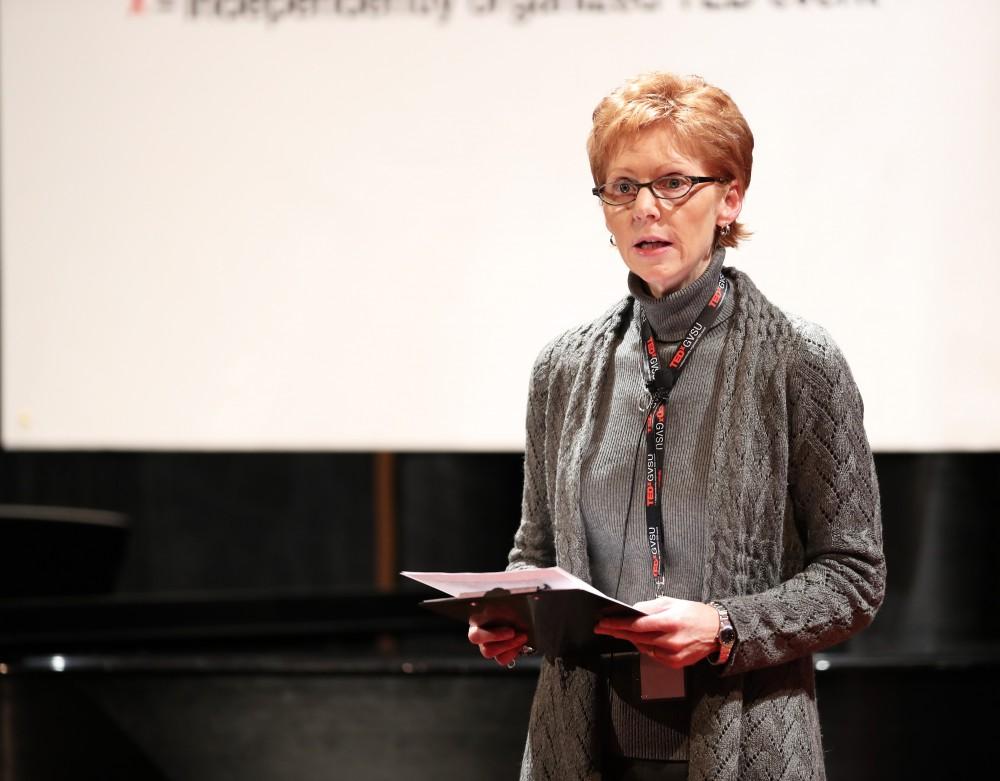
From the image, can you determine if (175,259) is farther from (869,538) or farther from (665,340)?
(869,538)

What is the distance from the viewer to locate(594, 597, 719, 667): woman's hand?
1.39m

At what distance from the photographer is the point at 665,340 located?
160 centimetres

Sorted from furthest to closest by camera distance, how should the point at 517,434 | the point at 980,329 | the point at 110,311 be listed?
the point at 110,311 < the point at 517,434 < the point at 980,329

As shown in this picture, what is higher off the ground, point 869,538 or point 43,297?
point 43,297

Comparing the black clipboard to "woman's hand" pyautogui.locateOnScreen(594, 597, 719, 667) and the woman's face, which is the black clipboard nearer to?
"woman's hand" pyautogui.locateOnScreen(594, 597, 719, 667)

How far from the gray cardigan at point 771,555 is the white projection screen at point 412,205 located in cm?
85

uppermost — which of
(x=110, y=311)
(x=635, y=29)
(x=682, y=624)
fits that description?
(x=635, y=29)

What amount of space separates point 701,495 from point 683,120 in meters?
0.47

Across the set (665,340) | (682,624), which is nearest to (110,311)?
(665,340)

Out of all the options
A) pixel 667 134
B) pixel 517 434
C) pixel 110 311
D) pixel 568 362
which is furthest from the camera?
pixel 110 311

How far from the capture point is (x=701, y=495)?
1508mm

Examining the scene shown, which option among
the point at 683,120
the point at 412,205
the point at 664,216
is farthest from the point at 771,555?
the point at 412,205

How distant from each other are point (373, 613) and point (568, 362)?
6.59 feet

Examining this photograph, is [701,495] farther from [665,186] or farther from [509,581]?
[665,186]
